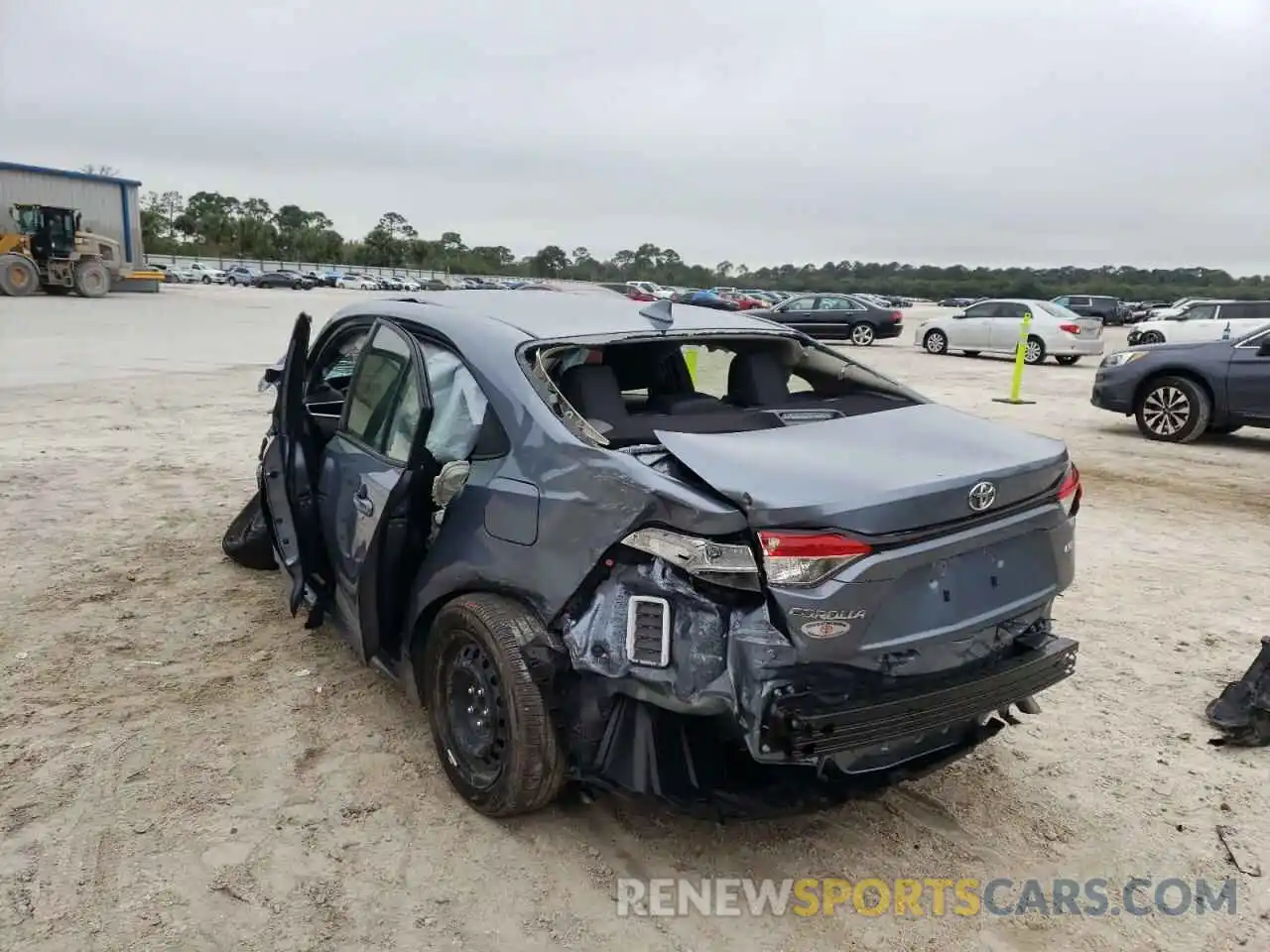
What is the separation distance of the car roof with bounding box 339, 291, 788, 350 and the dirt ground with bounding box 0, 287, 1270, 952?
158 centimetres

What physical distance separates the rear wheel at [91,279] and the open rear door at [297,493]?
1305 inches

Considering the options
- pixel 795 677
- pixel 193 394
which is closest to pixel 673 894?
pixel 795 677

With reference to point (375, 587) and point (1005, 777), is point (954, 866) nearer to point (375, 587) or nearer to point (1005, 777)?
point (1005, 777)

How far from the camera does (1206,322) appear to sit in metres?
23.2

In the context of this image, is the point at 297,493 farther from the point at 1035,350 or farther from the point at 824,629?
the point at 1035,350

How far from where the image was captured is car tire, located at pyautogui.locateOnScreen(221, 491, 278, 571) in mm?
5168

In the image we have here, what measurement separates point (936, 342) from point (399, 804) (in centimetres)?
2311

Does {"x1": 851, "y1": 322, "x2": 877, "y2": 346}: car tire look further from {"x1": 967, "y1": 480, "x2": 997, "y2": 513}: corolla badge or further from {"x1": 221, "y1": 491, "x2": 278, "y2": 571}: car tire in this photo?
{"x1": 967, "y1": 480, "x2": 997, "y2": 513}: corolla badge

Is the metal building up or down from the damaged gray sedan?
up

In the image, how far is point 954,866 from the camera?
2848mm

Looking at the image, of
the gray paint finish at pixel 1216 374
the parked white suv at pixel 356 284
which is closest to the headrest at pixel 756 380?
the gray paint finish at pixel 1216 374

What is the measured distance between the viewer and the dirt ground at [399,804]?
Answer: 8.45 ft

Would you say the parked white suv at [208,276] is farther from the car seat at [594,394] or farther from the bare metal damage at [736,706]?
the bare metal damage at [736,706]

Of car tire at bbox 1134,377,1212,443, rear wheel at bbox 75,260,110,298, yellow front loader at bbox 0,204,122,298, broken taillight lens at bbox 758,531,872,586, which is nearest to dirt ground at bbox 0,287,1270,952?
broken taillight lens at bbox 758,531,872,586
